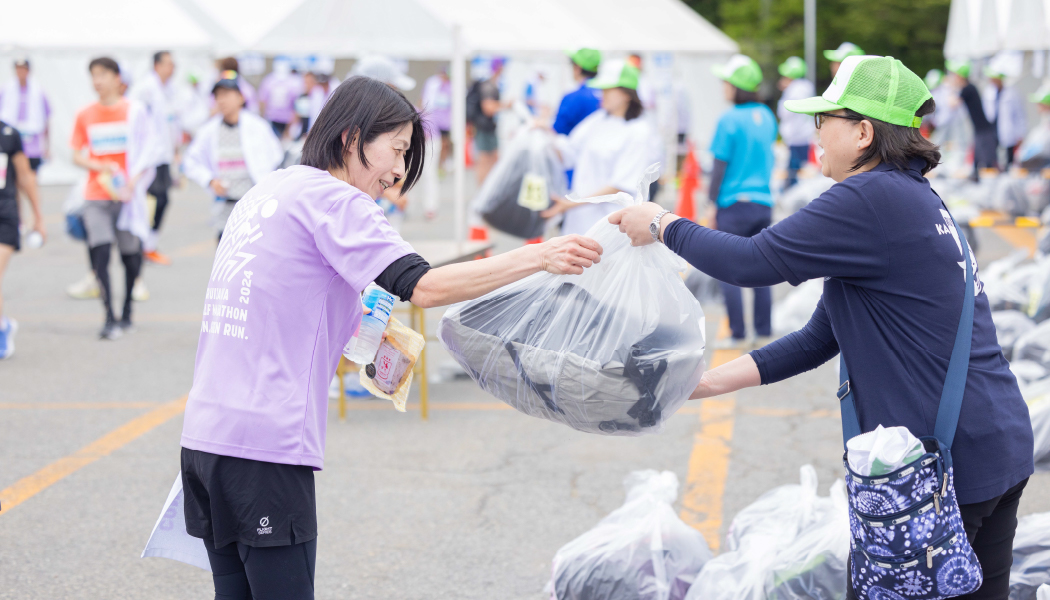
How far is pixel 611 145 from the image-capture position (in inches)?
245

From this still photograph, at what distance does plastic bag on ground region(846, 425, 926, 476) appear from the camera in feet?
6.44

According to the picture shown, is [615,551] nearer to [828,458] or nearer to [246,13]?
[828,458]

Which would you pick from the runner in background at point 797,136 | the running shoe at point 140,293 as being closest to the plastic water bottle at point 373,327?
the running shoe at point 140,293

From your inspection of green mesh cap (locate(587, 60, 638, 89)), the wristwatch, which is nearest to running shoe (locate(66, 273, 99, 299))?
green mesh cap (locate(587, 60, 638, 89))

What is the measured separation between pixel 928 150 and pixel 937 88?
23.0 meters

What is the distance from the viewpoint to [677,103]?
61.3 feet

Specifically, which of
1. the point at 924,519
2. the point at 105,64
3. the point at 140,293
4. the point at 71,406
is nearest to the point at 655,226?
the point at 924,519

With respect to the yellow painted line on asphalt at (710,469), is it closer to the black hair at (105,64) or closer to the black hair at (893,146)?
the black hair at (893,146)

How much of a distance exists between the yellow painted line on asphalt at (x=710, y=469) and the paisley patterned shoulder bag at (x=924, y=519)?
1703 mm

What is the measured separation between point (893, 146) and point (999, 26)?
1581 centimetres

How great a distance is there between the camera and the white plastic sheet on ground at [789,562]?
2.80 m

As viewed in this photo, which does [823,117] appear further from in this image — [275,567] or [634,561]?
[275,567]

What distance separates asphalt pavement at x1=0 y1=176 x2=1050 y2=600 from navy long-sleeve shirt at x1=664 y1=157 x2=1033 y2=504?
173 cm

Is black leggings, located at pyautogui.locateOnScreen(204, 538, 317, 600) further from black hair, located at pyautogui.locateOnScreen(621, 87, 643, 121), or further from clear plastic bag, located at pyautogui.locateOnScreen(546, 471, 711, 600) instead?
black hair, located at pyautogui.locateOnScreen(621, 87, 643, 121)
